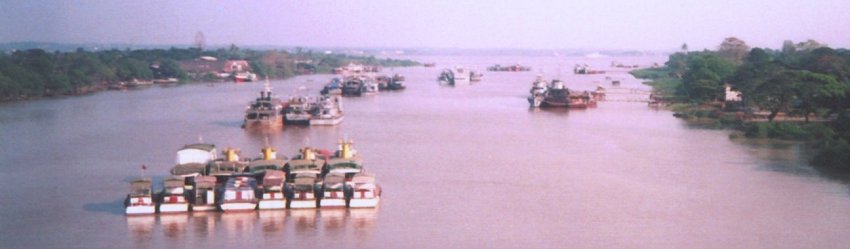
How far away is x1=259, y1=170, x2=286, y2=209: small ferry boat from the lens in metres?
6.14

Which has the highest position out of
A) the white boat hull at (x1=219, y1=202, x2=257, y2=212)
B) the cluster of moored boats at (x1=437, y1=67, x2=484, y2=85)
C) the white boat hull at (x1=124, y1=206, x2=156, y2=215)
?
the cluster of moored boats at (x1=437, y1=67, x2=484, y2=85)

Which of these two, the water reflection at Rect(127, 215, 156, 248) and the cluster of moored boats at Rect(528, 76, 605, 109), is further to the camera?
the cluster of moored boats at Rect(528, 76, 605, 109)

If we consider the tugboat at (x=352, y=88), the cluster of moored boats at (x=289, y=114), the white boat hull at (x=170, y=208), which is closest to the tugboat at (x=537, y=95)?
the tugboat at (x=352, y=88)

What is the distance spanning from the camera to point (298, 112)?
12008 mm

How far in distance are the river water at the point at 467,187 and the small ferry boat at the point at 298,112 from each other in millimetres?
273

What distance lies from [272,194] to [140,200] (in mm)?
813

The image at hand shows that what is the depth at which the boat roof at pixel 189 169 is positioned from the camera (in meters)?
6.73

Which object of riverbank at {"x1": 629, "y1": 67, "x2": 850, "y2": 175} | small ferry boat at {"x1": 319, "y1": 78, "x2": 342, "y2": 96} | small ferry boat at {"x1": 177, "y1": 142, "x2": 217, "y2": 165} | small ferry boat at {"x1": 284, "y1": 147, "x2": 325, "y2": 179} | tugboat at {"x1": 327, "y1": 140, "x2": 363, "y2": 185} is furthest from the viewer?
small ferry boat at {"x1": 319, "y1": 78, "x2": 342, "y2": 96}

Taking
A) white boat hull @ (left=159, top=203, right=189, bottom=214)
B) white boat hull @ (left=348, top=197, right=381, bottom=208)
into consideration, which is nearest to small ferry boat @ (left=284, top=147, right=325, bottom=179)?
white boat hull @ (left=348, top=197, right=381, bottom=208)

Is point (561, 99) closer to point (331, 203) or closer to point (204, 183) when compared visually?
point (331, 203)

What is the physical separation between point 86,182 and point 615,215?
3913 mm

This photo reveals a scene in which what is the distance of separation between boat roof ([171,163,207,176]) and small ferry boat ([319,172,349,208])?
98 centimetres

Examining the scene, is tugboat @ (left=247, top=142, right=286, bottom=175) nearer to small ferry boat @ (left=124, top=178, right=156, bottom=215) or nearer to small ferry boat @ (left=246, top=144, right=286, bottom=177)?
small ferry boat @ (left=246, top=144, right=286, bottom=177)

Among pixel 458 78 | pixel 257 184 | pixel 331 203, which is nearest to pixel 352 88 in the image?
pixel 458 78
